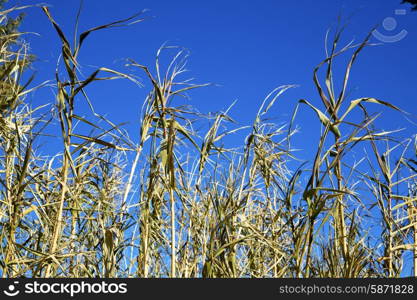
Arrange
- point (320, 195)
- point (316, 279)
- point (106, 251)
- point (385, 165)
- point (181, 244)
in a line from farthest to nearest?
point (181, 244) → point (385, 165) → point (106, 251) → point (316, 279) → point (320, 195)

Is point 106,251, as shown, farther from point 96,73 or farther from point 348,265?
point 348,265

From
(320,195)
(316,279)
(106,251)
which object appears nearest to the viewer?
(320,195)

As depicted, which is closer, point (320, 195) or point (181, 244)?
point (320, 195)

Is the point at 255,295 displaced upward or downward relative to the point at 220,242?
downward

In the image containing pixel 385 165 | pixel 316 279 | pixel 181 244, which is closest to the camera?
pixel 316 279

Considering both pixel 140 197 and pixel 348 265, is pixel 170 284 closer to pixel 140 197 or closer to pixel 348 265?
pixel 140 197

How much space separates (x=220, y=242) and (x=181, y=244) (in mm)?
465

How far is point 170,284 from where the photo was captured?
69.9 inches

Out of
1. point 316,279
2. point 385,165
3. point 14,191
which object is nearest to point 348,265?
point 316,279

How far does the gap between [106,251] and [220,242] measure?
0.46 metres

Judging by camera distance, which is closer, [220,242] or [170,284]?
[170,284]

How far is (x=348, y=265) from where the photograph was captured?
178cm

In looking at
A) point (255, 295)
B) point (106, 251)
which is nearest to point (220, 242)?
point (255, 295)

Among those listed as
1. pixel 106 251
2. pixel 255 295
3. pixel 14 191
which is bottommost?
pixel 255 295
